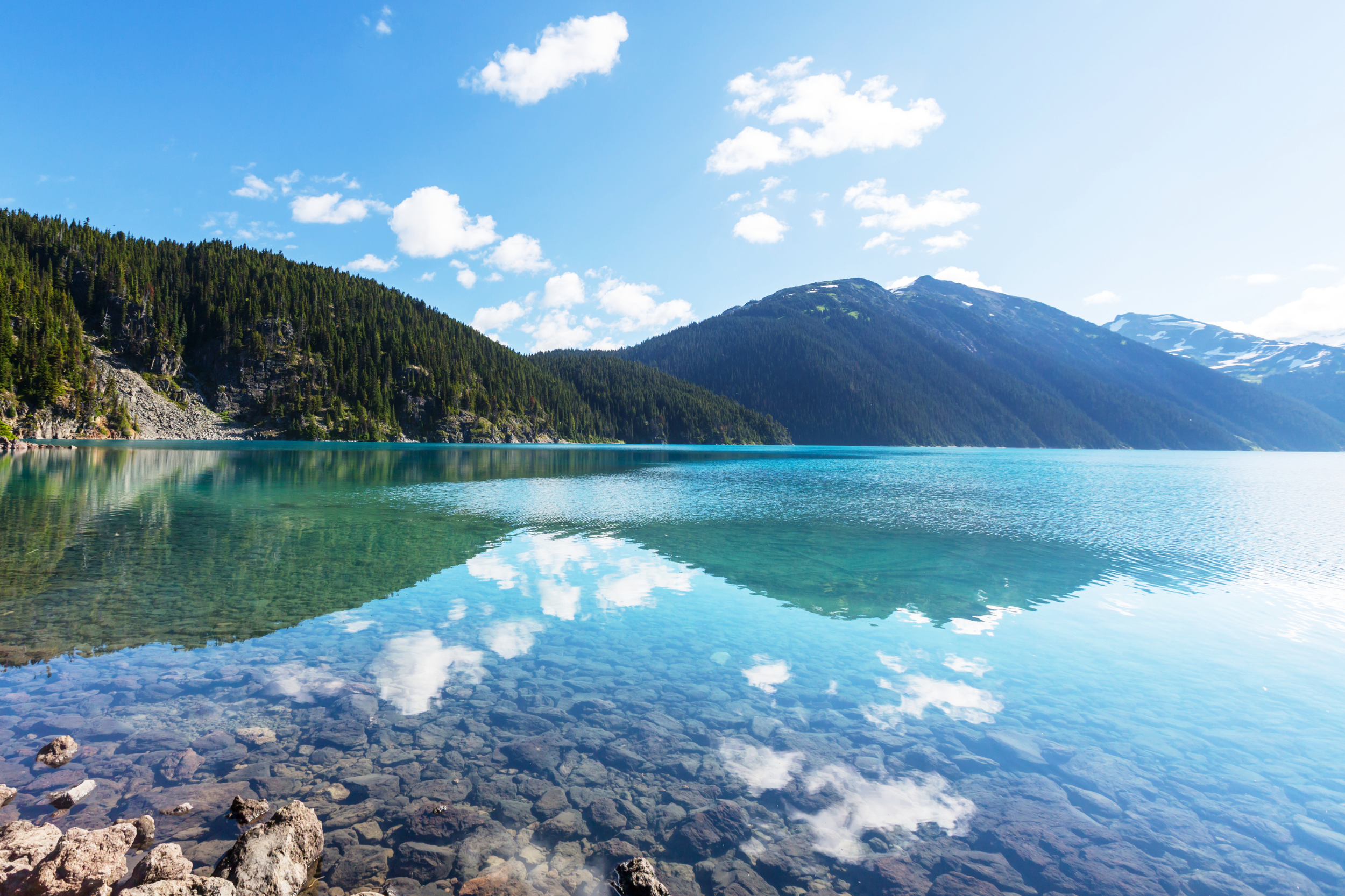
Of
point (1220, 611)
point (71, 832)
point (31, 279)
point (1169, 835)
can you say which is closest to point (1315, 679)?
point (1220, 611)

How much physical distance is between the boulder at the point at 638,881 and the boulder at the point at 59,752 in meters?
8.98

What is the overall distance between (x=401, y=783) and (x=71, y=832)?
3.66 metres

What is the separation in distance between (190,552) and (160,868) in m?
23.4

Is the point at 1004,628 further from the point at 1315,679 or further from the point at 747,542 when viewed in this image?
the point at 747,542

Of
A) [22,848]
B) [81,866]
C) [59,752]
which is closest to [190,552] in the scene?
[59,752]

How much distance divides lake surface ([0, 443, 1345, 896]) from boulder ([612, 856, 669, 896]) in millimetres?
368

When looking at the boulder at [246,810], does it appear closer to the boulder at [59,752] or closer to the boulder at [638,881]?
the boulder at [59,752]

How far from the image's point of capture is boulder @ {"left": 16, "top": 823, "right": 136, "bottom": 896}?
5.74 m

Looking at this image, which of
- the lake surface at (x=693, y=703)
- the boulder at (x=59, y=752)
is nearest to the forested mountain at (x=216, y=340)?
the lake surface at (x=693, y=703)

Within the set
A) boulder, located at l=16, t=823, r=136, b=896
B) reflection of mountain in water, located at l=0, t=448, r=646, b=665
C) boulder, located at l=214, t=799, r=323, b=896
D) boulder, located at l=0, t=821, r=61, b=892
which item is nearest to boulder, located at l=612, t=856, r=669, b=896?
boulder, located at l=214, t=799, r=323, b=896

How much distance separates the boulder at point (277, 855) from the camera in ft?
20.2

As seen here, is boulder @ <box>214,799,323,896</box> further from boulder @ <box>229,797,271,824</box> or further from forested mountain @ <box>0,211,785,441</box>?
forested mountain @ <box>0,211,785,441</box>

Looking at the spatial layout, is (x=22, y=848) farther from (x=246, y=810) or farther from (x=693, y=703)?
(x=693, y=703)

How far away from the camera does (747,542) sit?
32719 millimetres
